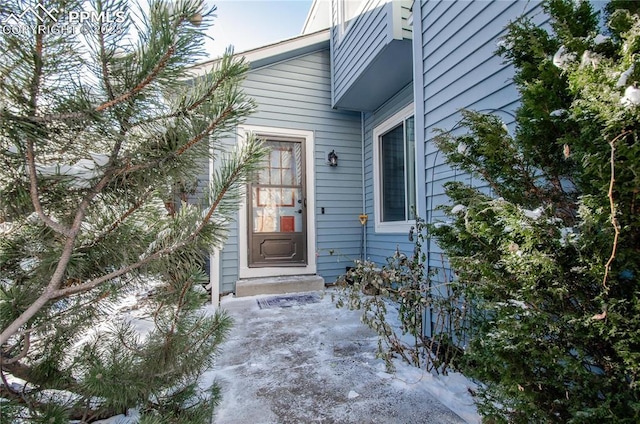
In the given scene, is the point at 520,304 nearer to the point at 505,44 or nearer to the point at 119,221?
the point at 505,44

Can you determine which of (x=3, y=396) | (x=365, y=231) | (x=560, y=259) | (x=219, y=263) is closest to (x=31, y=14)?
(x=3, y=396)

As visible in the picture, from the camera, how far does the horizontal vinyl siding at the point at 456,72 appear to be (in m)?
1.97

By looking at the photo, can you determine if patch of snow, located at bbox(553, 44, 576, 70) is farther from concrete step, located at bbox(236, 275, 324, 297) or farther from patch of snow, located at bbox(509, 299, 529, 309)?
concrete step, located at bbox(236, 275, 324, 297)

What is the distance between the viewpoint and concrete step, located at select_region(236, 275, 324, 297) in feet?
13.7

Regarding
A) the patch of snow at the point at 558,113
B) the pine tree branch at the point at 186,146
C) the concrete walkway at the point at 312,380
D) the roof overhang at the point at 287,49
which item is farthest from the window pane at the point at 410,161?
the pine tree branch at the point at 186,146

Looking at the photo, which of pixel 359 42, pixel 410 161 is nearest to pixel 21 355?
pixel 410 161

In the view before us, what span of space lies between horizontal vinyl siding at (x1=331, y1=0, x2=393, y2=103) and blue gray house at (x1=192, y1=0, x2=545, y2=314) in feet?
0.04

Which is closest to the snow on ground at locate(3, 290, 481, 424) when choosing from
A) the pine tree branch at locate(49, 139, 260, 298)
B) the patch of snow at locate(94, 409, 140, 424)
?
the patch of snow at locate(94, 409, 140, 424)

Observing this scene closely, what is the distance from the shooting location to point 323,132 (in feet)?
16.0

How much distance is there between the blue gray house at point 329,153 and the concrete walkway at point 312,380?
995mm

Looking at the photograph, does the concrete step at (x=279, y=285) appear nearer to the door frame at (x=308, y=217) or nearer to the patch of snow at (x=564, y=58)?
the door frame at (x=308, y=217)

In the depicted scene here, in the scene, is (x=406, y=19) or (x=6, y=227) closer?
(x=6, y=227)

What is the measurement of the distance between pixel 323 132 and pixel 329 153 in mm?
349

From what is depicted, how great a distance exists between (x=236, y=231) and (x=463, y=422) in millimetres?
3469
